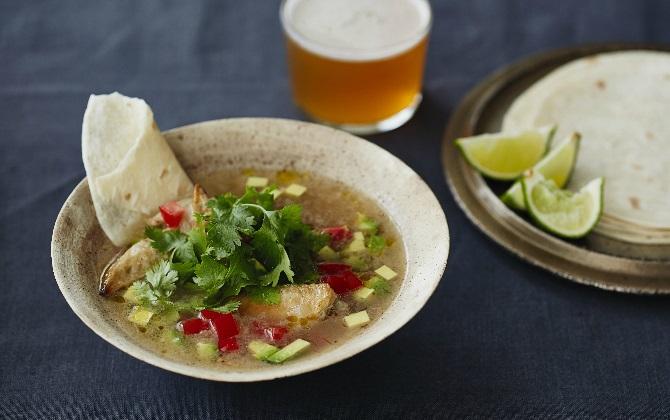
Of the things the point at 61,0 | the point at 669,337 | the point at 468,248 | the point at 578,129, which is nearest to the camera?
the point at 669,337

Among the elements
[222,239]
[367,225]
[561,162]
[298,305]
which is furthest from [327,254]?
[561,162]

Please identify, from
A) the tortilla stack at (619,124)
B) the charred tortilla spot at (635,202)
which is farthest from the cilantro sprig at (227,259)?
the charred tortilla spot at (635,202)

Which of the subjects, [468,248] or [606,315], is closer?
[606,315]

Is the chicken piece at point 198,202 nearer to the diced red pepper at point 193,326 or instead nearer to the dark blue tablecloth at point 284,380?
the diced red pepper at point 193,326

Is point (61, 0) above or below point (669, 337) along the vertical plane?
above

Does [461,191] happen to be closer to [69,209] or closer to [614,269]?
[614,269]

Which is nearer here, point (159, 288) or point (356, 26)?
point (159, 288)

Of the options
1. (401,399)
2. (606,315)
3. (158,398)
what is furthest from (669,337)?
(158,398)

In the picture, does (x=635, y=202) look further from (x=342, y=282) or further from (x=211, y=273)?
(x=211, y=273)
